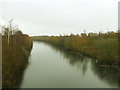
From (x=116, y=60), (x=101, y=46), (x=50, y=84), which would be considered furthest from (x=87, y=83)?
(x=101, y=46)

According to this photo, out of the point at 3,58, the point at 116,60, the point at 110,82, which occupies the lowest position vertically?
the point at 110,82

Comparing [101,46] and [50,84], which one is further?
[101,46]

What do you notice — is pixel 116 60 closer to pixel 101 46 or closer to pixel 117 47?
pixel 117 47

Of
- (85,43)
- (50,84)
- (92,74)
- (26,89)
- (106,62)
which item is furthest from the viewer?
(85,43)

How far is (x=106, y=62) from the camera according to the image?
43.4ft

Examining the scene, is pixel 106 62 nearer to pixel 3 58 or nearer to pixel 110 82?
pixel 110 82

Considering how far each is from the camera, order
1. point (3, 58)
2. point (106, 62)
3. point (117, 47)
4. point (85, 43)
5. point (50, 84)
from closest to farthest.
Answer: point (3, 58), point (50, 84), point (117, 47), point (106, 62), point (85, 43)

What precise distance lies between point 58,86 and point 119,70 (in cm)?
685

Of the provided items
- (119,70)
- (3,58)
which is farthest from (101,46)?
(3,58)

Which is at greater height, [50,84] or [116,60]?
[116,60]

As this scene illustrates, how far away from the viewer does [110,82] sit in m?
8.93

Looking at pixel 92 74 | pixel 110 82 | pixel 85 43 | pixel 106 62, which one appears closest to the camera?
pixel 110 82

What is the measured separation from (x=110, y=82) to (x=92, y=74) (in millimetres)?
1992

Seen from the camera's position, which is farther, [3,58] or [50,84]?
[50,84]
